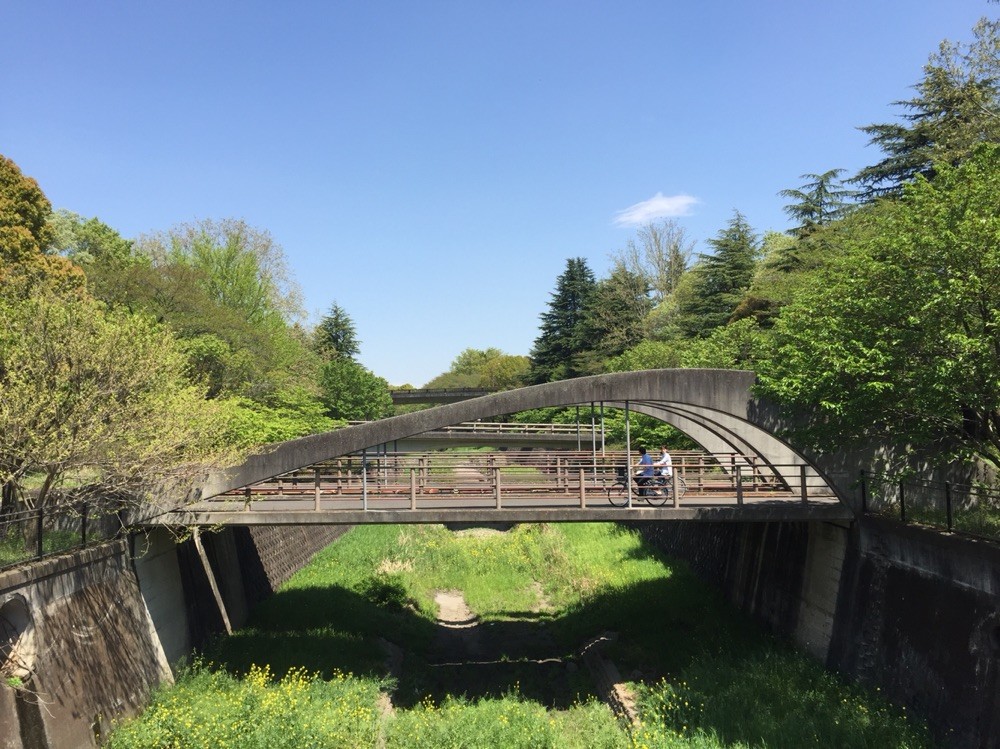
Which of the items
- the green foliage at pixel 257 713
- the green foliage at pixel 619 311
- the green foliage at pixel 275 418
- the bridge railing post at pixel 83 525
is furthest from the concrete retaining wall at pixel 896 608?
the green foliage at pixel 619 311

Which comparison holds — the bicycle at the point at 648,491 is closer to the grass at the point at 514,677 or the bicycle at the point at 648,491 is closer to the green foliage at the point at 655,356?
the grass at the point at 514,677

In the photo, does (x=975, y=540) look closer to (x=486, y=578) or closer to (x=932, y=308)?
(x=932, y=308)

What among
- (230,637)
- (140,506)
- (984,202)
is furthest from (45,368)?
(984,202)

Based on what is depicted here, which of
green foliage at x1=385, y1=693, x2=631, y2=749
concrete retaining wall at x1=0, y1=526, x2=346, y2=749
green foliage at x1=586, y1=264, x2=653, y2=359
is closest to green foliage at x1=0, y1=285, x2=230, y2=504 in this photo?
concrete retaining wall at x1=0, y1=526, x2=346, y2=749

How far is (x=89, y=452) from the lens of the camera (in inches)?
544

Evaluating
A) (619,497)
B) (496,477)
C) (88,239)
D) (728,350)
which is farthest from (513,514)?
(88,239)

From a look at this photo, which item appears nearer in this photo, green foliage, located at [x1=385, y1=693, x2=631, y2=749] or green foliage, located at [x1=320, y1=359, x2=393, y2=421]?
green foliage, located at [x1=385, y1=693, x2=631, y2=749]

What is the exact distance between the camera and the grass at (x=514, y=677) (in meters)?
13.1

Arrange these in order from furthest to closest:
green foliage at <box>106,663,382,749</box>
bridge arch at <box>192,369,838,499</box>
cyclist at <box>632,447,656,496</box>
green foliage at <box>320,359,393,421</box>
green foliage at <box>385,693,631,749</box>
Answer: green foliage at <box>320,359,393,421</box>, cyclist at <box>632,447,656,496</box>, bridge arch at <box>192,369,838,499</box>, green foliage at <box>385,693,631,749</box>, green foliage at <box>106,663,382,749</box>

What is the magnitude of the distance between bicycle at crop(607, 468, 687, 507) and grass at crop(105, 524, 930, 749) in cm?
Result: 369

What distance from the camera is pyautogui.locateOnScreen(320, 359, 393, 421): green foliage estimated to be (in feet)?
163

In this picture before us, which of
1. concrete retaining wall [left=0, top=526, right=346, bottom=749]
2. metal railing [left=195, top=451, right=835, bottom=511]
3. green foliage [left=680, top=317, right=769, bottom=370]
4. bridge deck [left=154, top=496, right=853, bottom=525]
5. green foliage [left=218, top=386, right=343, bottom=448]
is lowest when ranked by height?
concrete retaining wall [left=0, top=526, right=346, bottom=749]

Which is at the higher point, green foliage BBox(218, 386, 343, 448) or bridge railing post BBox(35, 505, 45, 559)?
green foliage BBox(218, 386, 343, 448)

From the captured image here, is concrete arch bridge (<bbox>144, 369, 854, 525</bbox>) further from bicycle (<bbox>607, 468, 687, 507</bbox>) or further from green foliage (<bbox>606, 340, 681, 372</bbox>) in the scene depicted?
green foliage (<bbox>606, 340, 681, 372</bbox>)
